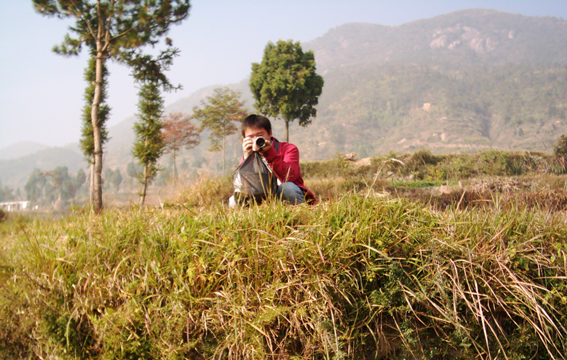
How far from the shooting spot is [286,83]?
16438 millimetres

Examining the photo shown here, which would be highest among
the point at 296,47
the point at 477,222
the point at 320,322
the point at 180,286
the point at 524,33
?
the point at 524,33

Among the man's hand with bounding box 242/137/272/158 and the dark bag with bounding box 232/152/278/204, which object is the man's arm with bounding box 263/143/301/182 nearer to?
the man's hand with bounding box 242/137/272/158

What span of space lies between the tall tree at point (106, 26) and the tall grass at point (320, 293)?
7942mm

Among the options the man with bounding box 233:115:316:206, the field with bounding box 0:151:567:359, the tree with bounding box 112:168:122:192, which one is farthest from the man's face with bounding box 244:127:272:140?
the tree with bounding box 112:168:122:192

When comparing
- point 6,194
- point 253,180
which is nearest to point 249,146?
point 253,180

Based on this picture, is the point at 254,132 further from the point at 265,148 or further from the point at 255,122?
the point at 265,148

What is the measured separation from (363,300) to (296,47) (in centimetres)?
1820

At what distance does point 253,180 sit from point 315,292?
101 cm

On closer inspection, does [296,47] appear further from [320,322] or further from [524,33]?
[524,33]

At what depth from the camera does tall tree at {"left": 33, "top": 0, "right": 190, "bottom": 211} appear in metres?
8.55

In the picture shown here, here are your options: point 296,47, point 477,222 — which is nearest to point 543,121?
point 296,47

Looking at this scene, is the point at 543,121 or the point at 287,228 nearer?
the point at 287,228

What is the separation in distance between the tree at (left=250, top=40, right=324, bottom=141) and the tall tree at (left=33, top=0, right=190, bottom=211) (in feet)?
25.5

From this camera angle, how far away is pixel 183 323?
54.2 inches
